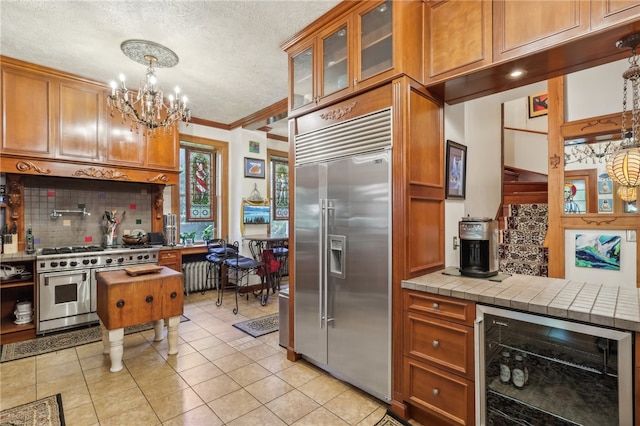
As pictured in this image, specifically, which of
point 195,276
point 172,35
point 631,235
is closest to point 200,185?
point 195,276

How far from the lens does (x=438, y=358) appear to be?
6.40ft

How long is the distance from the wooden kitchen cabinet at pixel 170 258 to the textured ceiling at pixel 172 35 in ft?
7.46

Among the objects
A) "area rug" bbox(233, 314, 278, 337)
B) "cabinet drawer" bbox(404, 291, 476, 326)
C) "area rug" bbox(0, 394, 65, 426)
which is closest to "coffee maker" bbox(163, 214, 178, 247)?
"area rug" bbox(233, 314, 278, 337)

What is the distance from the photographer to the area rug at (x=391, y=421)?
202 cm

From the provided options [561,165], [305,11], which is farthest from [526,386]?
[561,165]

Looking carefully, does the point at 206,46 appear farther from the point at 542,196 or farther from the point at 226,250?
the point at 542,196

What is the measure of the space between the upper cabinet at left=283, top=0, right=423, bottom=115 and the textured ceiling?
0.15m

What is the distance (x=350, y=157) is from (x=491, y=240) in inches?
47.3

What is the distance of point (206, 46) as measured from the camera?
10.0 ft

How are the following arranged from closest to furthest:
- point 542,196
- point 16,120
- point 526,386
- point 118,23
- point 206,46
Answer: point 526,386 → point 118,23 → point 206,46 → point 16,120 → point 542,196

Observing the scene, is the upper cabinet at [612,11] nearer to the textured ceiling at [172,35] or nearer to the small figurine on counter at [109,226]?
the textured ceiling at [172,35]

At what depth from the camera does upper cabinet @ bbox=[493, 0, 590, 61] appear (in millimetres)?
1627

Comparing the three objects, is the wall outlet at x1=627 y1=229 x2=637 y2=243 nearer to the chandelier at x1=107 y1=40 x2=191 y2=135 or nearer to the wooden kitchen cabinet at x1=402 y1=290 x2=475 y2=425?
the wooden kitchen cabinet at x1=402 y1=290 x2=475 y2=425

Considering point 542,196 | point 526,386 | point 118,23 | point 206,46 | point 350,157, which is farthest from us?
point 542,196
